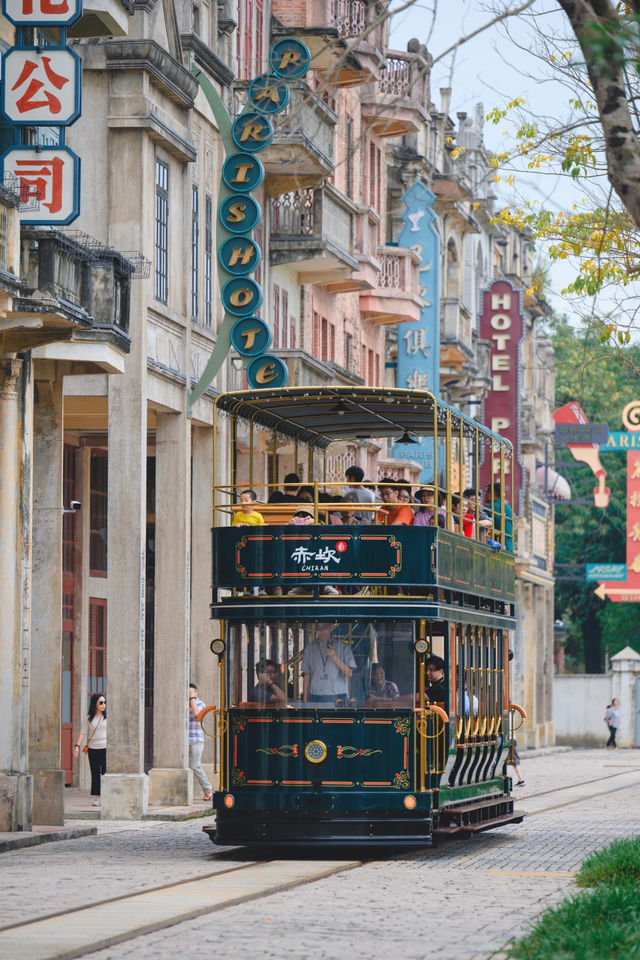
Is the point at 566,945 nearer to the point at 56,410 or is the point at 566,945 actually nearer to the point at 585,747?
the point at 56,410

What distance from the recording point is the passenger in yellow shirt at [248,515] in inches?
858

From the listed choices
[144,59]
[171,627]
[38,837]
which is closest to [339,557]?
[38,837]

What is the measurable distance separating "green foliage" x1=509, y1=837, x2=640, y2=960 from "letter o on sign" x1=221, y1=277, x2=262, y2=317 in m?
17.3

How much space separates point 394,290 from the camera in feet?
154

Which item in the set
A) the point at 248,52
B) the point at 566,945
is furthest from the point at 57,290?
the point at 248,52

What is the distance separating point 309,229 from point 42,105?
16.3 metres

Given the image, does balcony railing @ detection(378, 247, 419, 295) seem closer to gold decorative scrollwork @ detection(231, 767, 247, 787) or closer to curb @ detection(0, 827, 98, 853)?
curb @ detection(0, 827, 98, 853)

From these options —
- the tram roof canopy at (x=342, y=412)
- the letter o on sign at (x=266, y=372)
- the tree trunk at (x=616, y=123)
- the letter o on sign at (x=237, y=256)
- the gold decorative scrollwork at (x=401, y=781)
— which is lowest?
the gold decorative scrollwork at (x=401, y=781)

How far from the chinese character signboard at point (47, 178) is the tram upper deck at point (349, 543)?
2.56 meters

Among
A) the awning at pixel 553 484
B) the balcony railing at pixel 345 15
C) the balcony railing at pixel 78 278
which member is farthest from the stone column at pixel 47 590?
the awning at pixel 553 484

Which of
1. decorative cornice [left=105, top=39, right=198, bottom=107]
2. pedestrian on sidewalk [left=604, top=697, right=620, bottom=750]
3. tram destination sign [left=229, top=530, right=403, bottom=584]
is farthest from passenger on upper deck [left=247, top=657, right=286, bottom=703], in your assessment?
pedestrian on sidewalk [left=604, top=697, right=620, bottom=750]

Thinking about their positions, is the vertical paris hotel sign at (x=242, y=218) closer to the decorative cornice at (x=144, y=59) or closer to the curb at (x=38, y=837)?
the decorative cornice at (x=144, y=59)

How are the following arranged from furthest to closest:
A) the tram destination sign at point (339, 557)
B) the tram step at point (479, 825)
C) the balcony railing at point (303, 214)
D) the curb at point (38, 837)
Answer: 1. the balcony railing at point (303, 214)
2. the curb at point (38, 837)
3. the tram step at point (479, 825)
4. the tram destination sign at point (339, 557)

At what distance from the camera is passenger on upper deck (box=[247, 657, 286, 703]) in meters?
21.2
